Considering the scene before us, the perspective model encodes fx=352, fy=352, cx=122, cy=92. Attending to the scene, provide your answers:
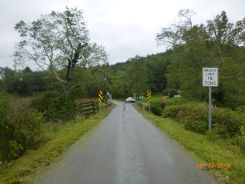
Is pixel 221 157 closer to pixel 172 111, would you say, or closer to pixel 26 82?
pixel 172 111

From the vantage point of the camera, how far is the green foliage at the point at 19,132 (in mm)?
12331

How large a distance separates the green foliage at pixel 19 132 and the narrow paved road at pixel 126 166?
172cm

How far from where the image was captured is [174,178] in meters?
7.40

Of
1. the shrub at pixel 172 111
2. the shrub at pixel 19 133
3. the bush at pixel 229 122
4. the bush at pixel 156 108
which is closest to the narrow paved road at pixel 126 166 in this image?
the shrub at pixel 19 133

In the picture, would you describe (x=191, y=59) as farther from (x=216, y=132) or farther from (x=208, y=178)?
(x=208, y=178)

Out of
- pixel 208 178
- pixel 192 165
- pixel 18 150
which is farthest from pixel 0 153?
pixel 208 178

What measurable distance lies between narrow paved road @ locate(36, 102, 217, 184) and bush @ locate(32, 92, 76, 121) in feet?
46.7

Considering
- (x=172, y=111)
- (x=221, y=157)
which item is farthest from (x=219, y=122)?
(x=172, y=111)

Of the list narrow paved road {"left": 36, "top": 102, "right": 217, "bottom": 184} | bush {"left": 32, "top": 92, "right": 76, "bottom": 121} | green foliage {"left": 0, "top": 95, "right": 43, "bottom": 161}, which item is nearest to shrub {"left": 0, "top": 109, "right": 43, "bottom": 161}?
green foliage {"left": 0, "top": 95, "right": 43, "bottom": 161}

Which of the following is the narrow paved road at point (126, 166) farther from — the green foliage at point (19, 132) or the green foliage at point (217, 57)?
the green foliage at point (217, 57)

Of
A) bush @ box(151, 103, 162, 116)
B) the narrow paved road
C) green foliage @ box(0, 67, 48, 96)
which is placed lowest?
the narrow paved road

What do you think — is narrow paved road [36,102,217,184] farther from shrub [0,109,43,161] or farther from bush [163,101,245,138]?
bush [163,101,245,138]

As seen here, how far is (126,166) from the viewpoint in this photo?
28.0 feet

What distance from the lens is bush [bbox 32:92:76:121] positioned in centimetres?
2634
